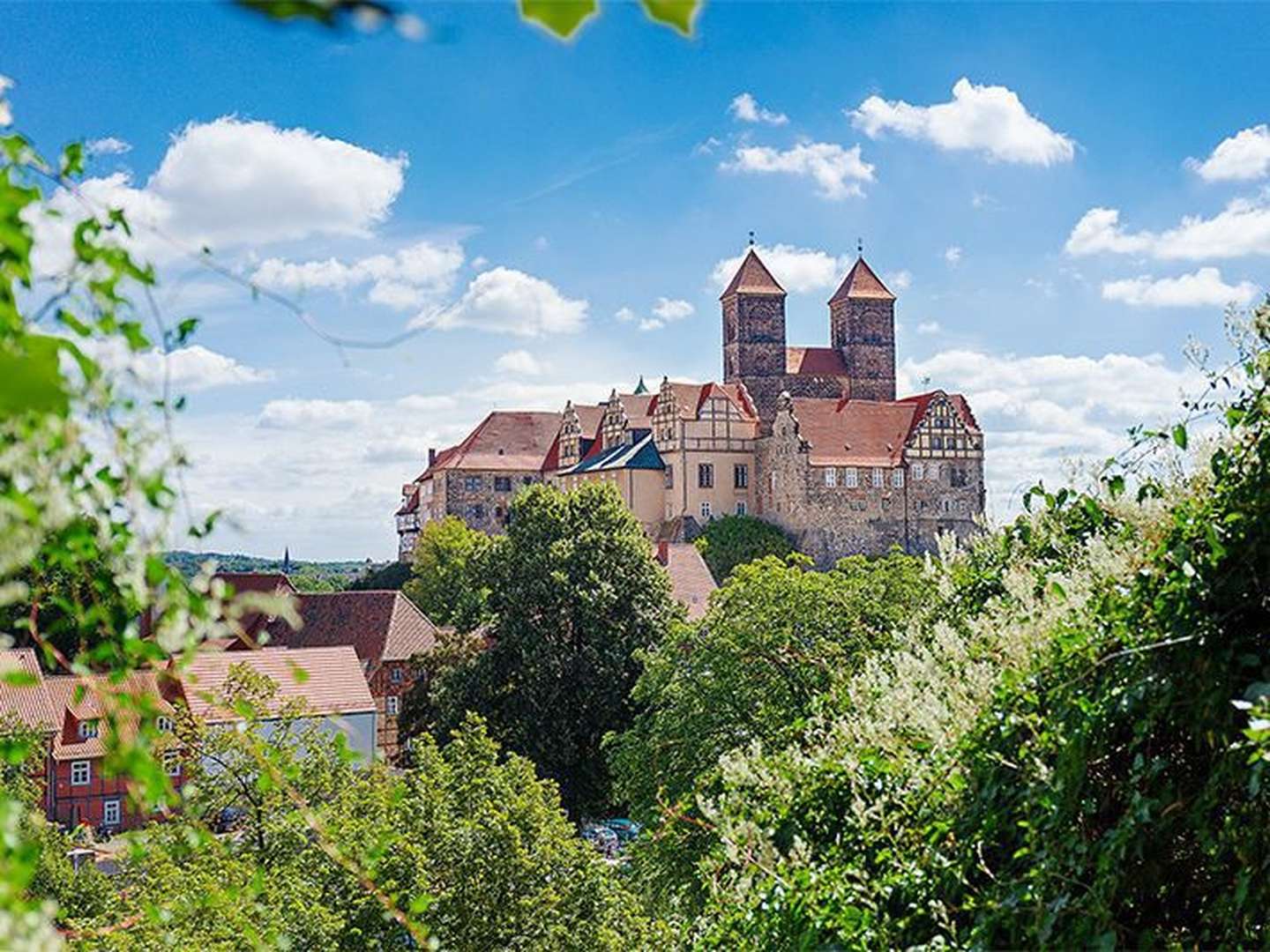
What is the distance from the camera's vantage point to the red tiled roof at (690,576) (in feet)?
154

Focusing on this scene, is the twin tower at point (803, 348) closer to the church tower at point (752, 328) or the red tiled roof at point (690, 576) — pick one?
the church tower at point (752, 328)

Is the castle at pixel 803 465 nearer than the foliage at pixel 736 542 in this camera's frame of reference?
No

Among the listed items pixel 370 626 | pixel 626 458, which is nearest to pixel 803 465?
pixel 626 458

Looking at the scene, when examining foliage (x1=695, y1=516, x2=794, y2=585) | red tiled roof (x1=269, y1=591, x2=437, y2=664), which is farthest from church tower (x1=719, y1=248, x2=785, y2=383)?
red tiled roof (x1=269, y1=591, x2=437, y2=664)

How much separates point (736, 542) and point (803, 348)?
26866 millimetres

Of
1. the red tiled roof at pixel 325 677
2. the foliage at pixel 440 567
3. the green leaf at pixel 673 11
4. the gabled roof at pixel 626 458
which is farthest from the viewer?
the gabled roof at pixel 626 458

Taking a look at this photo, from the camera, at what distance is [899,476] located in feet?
234

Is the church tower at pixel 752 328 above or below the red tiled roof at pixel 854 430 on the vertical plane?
above

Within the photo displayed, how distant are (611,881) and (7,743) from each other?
50.7 feet

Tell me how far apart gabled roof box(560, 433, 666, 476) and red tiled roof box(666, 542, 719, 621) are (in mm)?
23501

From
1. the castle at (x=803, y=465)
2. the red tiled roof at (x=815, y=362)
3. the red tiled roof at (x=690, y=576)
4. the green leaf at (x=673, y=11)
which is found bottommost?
the red tiled roof at (x=690, y=576)

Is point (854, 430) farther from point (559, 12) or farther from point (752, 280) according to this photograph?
point (559, 12)

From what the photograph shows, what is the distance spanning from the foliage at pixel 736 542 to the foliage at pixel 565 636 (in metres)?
33.8

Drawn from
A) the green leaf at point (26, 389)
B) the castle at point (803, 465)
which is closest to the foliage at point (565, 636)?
the green leaf at point (26, 389)
